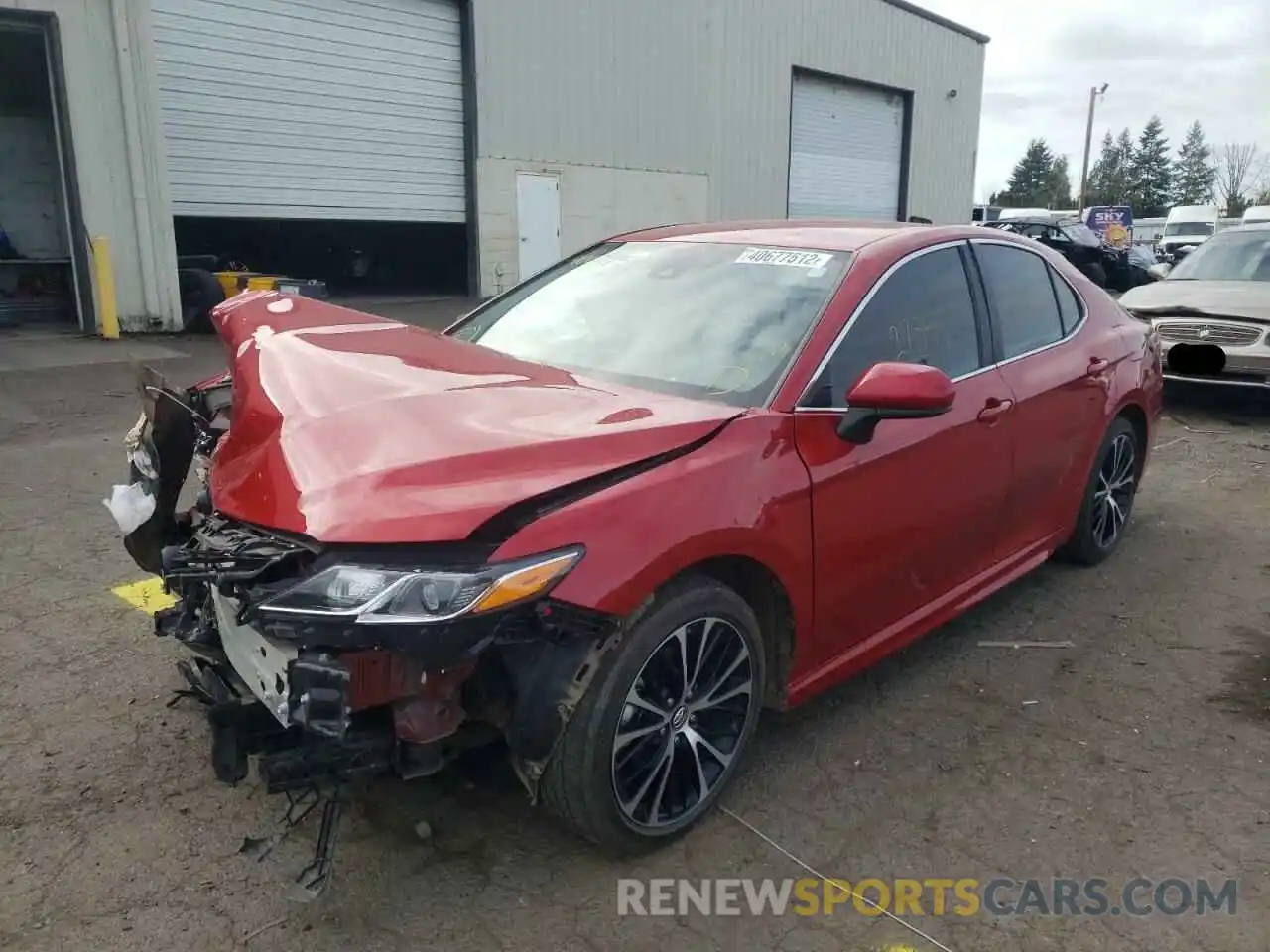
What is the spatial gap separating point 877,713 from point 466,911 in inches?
66.1

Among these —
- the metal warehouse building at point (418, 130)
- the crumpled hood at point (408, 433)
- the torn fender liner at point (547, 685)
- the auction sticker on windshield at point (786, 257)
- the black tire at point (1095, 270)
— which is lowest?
the torn fender liner at point (547, 685)

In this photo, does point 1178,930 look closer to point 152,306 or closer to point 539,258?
point 152,306

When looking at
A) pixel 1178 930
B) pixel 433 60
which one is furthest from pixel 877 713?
pixel 433 60

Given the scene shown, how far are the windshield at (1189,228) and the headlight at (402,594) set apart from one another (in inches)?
1709

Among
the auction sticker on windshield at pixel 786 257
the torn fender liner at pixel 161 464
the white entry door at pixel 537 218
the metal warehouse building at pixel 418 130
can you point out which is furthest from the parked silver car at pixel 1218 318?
the metal warehouse building at pixel 418 130

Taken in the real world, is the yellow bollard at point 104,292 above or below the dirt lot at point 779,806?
above

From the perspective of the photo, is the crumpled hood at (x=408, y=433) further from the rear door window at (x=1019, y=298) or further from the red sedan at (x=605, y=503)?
the rear door window at (x=1019, y=298)

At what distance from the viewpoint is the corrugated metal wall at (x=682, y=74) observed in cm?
1630

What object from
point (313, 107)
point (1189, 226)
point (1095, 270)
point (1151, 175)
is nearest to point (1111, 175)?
point (1151, 175)

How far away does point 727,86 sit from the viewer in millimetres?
19406

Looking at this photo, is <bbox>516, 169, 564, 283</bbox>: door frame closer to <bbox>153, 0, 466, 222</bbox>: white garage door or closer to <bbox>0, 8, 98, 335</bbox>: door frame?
<bbox>153, 0, 466, 222</bbox>: white garage door

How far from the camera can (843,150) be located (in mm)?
22875

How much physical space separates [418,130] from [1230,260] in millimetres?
11278

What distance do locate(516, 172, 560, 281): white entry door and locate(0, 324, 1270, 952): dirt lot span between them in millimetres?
13252
